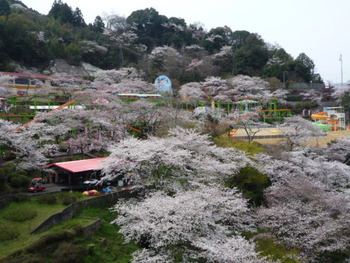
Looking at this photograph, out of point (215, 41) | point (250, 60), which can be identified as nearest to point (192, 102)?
point (250, 60)

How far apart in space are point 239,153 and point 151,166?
19.0ft

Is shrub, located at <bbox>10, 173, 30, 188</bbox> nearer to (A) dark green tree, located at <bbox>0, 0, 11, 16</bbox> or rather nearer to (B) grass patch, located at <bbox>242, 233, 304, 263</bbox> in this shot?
(B) grass patch, located at <bbox>242, 233, 304, 263</bbox>

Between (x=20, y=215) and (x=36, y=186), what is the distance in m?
3.13

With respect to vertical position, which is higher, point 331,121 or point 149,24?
point 149,24

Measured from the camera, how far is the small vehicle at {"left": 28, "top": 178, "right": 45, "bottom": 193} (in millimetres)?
16422

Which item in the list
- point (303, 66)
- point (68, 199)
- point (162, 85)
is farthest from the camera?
point (303, 66)

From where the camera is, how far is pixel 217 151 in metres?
18.9

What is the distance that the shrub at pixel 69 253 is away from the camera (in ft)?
37.4

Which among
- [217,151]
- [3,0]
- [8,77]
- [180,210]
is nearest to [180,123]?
[217,151]

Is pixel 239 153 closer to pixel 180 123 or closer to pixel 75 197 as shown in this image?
pixel 180 123

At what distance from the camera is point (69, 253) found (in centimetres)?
1167

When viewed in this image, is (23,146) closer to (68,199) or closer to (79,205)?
(68,199)

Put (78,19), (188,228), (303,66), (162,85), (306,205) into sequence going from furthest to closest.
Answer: (78,19) < (303,66) < (162,85) < (306,205) < (188,228)

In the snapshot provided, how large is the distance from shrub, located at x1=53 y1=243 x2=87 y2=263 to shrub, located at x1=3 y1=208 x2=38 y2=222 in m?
2.70
